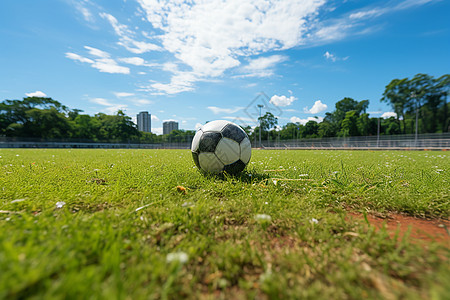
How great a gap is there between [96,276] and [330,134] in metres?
88.7

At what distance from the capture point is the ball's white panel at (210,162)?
12.7ft

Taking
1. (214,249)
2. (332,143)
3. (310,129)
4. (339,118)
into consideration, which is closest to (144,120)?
(310,129)

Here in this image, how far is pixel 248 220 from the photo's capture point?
208 centimetres

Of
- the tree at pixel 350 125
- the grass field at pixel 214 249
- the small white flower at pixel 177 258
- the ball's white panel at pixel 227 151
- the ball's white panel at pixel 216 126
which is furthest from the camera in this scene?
the tree at pixel 350 125

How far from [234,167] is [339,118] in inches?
3409

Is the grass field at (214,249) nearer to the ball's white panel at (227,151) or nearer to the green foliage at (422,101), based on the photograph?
the ball's white panel at (227,151)

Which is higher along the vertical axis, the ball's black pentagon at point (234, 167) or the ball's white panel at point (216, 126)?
the ball's white panel at point (216, 126)

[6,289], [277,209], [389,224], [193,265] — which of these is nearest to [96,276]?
[6,289]

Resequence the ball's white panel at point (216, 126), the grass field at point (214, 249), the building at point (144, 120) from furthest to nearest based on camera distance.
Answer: the building at point (144, 120)
the ball's white panel at point (216, 126)
the grass field at point (214, 249)

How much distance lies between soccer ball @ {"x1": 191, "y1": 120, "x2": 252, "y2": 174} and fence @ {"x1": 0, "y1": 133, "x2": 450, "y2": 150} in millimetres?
36929

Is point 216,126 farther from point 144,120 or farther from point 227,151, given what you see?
point 144,120

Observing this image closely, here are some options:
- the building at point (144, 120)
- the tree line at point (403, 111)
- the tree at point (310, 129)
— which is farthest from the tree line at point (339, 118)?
the building at point (144, 120)

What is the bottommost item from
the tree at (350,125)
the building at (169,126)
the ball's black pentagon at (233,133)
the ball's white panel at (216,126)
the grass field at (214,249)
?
the grass field at (214,249)

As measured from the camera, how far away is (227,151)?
3.86 metres
